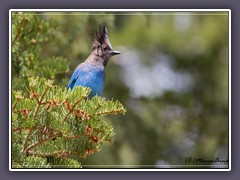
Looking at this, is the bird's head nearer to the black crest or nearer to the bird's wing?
the black crest

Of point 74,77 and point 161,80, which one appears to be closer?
point 74,77

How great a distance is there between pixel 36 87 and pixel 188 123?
2133 millimetres

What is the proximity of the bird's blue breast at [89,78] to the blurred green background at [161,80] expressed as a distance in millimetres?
78

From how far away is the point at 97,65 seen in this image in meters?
4.42

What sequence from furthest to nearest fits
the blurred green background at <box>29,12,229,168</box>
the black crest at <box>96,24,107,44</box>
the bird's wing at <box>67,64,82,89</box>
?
the blurred green background at <box>29,12,229,168</box>, the black crest at <box>96,24,107,44</box>, the bird's wing at <box>67,64,82,89</box>

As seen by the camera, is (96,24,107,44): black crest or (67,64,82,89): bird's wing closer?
(67,64,82,89): bird's wing

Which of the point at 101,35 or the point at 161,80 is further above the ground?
the point at 101,35

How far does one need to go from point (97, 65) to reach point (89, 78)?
154 mm

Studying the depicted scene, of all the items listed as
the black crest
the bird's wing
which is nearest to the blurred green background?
the bird's wing

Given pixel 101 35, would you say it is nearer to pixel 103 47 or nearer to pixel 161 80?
pixel 103 47

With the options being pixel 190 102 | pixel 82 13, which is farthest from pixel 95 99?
pixel 190 102

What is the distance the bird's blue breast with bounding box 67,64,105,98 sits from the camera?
13.9 feet

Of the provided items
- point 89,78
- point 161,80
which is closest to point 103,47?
point 89,78

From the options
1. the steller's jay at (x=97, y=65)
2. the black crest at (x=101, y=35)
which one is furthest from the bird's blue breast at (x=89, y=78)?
the black crest at (x=101, y=35)
